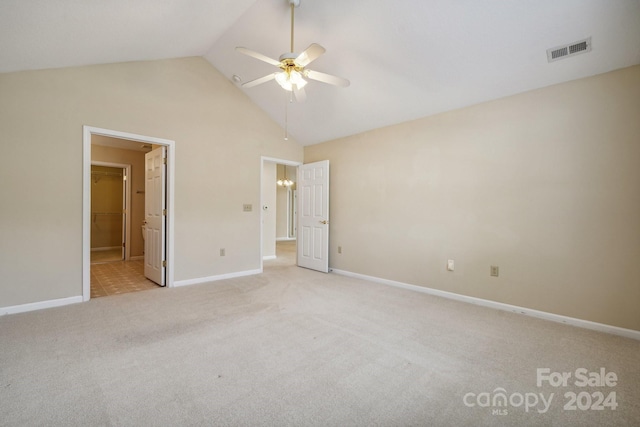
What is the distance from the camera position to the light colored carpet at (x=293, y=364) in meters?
1.61

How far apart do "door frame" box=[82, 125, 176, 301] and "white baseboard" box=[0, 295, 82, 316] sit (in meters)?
0.11

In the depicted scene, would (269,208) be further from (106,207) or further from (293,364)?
(293,364)

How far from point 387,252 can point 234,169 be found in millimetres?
2883

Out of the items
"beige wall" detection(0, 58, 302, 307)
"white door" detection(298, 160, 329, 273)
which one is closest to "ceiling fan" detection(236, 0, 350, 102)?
"beige wall" detection(0, 58, 302, 307)

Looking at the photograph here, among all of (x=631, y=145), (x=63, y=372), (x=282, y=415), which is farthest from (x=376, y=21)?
(x=63, y=372)

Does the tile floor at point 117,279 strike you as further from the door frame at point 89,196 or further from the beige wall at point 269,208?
the beige wall at point 269,208

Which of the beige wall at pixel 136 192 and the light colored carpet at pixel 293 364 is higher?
the beige wall at pixel 136 192

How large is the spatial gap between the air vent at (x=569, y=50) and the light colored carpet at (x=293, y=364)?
8.62 feet

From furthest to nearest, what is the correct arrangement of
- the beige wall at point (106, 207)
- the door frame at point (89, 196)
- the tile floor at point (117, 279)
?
the beige wall at point (106, 207) < the tile floor at point (117, 279) < the door frame at point (89, 196)

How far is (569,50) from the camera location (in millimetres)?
2633

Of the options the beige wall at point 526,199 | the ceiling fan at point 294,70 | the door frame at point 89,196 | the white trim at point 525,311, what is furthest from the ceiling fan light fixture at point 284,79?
the white trim at point 525,311

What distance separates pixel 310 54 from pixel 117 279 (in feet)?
15.0

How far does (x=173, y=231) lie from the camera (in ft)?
13.8

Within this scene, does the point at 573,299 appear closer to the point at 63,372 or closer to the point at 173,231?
the point at 63,372
